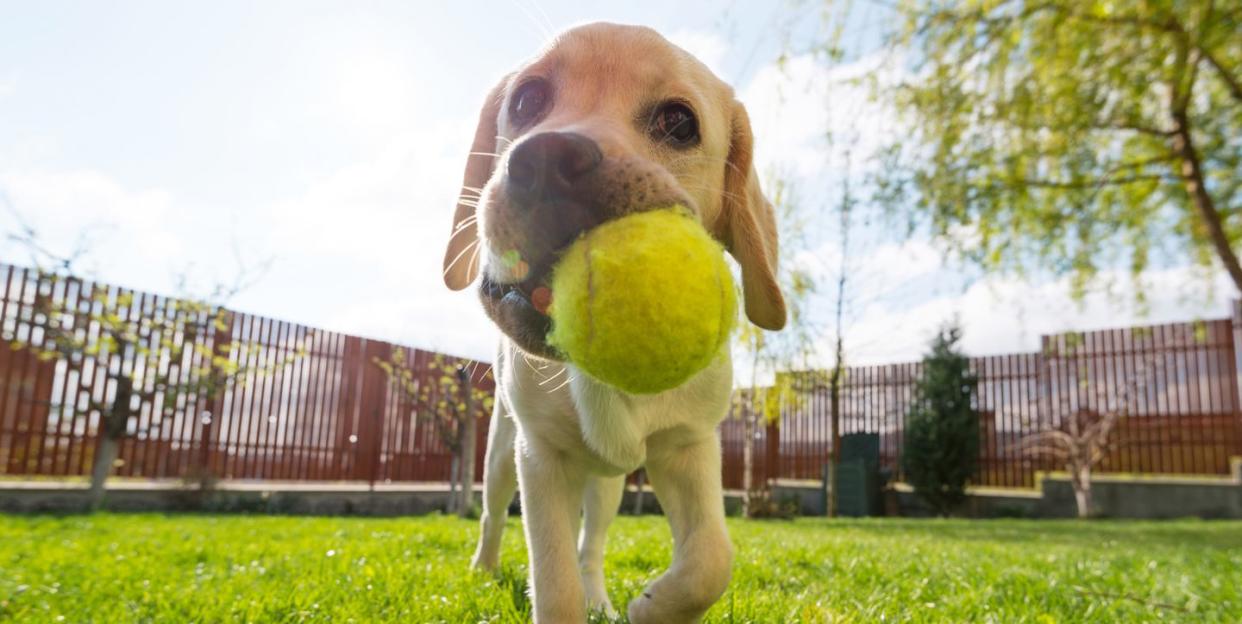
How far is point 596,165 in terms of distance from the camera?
168cm

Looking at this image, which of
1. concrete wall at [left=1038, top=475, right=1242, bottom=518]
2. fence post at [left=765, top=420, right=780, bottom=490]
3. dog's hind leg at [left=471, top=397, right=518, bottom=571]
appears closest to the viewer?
dog's hind leg at [left=471, top=397, right=518, bottom=571]

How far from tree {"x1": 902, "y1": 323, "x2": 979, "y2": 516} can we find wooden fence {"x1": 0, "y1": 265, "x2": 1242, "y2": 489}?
0.79m

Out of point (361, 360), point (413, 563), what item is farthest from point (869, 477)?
point (413, 563)

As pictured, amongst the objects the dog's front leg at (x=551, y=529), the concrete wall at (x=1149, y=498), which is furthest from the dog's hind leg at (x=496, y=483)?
the concrete wall at (x=1149, y=498)

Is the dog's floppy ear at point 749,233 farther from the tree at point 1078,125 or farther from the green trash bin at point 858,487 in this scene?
the green trash bin at point 858,487

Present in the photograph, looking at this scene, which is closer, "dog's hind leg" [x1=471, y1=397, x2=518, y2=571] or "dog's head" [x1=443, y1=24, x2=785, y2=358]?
"dog's head" [x1=443, y1=24, x2=785, y2=358]

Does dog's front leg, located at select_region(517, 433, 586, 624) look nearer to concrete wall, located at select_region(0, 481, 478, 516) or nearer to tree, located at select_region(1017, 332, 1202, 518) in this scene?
concrete wall, located at select_region(0, 481, 478, 516)

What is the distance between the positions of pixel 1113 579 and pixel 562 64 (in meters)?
4.51

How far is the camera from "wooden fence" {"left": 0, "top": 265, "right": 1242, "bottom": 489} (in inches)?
417

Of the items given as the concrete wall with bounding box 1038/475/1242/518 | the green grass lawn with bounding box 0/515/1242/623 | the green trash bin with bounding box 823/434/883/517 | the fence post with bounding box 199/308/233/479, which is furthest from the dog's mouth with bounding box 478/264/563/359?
the concrete wall with bounding box 1038/475/1242/518

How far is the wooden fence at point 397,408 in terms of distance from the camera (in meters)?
10.6

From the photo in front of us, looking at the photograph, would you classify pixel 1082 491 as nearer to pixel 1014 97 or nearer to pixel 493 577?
pixel 1014 97

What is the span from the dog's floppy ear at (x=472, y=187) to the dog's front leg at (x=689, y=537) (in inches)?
38.3

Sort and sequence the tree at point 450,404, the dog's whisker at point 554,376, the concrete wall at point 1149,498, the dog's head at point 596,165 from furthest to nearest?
the concrete wall at point 1149,498
the tree at point 450,404
the dog's whisker at point 554,376
the dog's head at point 596,165
